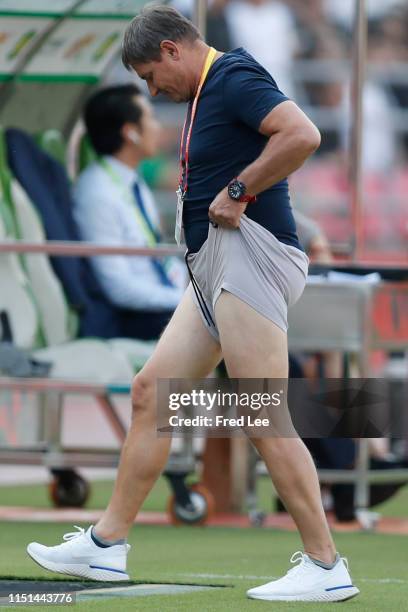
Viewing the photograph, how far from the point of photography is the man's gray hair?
5129 millimetres

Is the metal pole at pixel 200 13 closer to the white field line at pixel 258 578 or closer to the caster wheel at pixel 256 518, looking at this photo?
the caster wheel at pixel 256 518

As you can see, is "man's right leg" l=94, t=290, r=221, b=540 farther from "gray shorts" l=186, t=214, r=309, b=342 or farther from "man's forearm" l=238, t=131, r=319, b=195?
"man's forearm" l=238, t=131, r=319, b=195

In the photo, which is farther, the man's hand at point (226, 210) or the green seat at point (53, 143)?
the green seat at point (53, 143)

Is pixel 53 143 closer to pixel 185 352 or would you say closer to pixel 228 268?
pixel 185 352

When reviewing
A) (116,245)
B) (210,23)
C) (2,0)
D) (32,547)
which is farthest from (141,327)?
(210,23)

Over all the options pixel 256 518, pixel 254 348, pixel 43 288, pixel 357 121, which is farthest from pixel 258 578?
pixel 357 121

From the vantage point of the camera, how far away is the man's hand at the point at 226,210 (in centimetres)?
499

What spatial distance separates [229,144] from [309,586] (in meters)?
1.37

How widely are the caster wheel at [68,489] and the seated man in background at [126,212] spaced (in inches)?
43.6

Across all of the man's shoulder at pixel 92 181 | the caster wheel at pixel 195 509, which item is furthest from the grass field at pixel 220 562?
the man's shoulder at pixel 92 181

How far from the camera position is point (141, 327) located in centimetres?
884

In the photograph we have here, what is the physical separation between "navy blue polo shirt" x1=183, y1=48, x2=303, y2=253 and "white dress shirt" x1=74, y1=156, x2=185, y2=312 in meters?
3.59

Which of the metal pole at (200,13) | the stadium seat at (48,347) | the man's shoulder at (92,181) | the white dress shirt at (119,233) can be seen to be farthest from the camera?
the man's shoulder at (92,181)

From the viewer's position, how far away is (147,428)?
5230 millimetres
